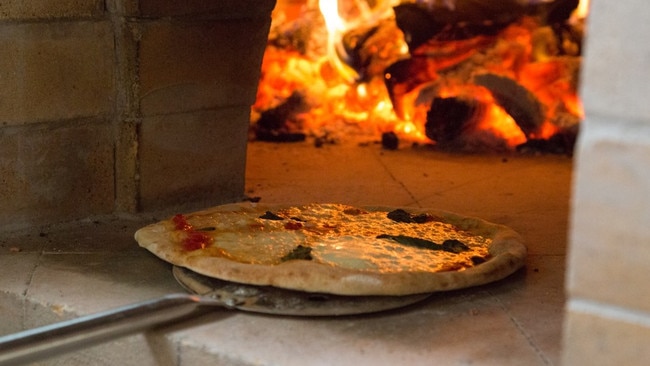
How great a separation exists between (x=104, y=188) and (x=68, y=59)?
0.48 metres

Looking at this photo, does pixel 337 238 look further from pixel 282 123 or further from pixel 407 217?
pixel 282 123

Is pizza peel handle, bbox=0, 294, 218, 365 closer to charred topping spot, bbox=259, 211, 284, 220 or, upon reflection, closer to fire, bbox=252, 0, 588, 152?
charred topping spot, bbox=259, 211, 284, 220

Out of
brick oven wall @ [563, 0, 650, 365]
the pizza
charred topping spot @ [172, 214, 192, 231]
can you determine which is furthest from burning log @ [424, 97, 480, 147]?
brick oven wall @ [563, 0, 650, 365]

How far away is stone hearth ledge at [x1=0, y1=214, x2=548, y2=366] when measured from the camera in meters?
2.05

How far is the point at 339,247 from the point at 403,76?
7.24 ft

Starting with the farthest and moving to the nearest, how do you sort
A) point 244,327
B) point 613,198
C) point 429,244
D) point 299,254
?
point 429,244
point 299,254
point 244,327
point 613,198

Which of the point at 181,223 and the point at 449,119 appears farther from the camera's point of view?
the point at 449,119

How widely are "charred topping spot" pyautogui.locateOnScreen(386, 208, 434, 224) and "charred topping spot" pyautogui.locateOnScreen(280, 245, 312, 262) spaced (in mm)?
520

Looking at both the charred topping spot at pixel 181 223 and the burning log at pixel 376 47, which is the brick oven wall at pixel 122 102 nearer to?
the charred topping spot at pixel 181 223

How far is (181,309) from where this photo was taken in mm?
2189

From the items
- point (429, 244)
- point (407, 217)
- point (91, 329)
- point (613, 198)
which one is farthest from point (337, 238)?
point (613, 198)

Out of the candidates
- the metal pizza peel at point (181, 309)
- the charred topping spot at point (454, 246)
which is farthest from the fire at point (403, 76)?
the metal pizza peel at point (181, 309)

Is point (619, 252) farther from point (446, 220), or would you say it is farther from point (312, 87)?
point (312, 87)

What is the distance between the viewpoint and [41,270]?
2605mm
